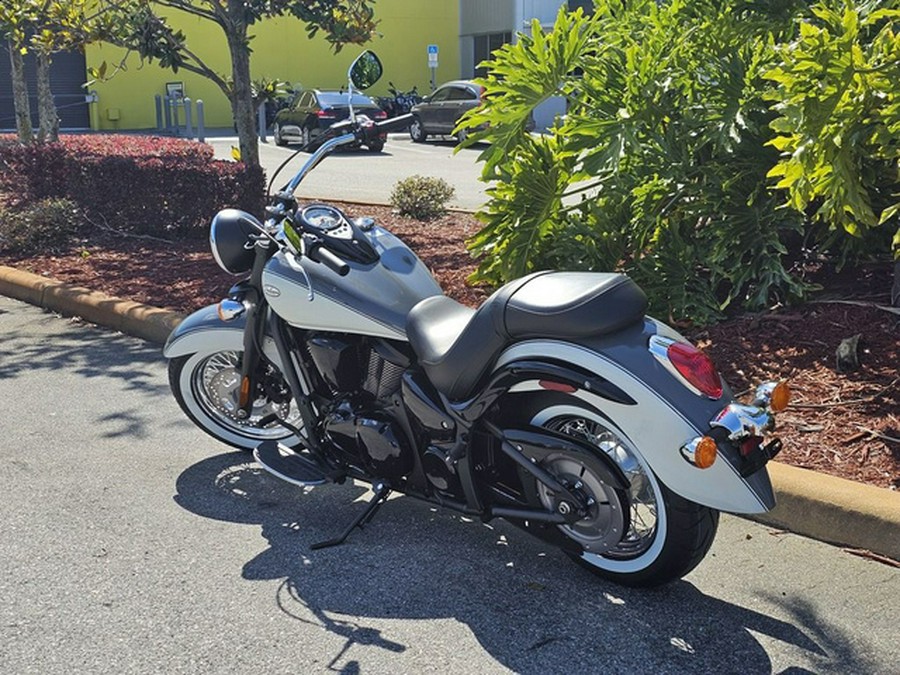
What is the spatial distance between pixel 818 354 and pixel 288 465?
9.06 feet

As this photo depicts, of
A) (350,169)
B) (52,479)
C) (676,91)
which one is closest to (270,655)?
(52,479)

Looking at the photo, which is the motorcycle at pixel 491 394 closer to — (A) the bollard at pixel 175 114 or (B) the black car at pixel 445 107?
(B) the black car at pixel 445 107

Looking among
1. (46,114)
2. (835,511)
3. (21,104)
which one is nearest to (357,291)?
(835,511)

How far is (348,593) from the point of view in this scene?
3965 mm

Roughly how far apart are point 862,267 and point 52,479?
4.56 metres

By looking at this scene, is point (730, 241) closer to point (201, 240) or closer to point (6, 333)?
point (6, 333)

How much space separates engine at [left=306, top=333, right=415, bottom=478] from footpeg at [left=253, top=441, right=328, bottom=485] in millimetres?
136

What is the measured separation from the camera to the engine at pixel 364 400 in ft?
13.9

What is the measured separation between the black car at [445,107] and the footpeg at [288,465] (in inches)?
935

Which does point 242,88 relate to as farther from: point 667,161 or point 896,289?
point 896,289

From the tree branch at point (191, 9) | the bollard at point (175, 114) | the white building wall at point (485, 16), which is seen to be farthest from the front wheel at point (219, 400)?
the white building wall at point (485, 16)

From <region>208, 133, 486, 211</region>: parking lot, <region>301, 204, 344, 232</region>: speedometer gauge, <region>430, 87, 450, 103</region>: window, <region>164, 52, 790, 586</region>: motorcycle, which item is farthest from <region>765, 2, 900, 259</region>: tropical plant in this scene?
<region>430, 87, 450, 103</region>: window

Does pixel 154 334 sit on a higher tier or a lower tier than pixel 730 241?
lower

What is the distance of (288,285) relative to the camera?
454cm
